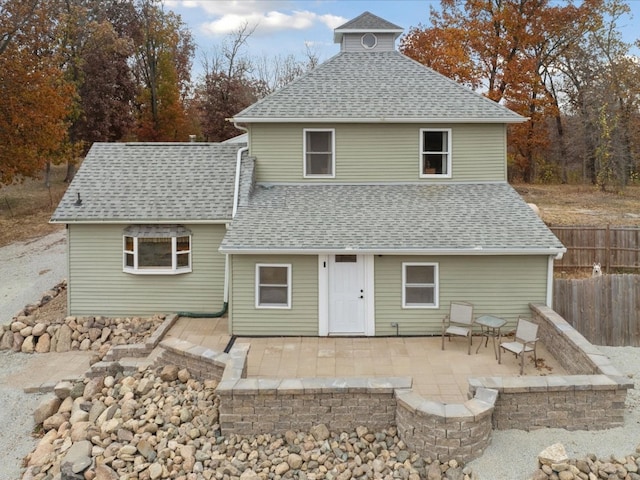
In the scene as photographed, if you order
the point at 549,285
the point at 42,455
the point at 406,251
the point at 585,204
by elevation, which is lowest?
the point at 42,455

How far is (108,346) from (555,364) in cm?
1042

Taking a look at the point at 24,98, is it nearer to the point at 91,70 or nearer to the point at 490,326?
→ the point at 91,70

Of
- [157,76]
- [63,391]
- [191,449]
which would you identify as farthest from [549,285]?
[157,76]

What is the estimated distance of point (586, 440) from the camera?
8.12 metres

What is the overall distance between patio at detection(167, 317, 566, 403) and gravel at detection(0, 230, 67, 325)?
7699 mm

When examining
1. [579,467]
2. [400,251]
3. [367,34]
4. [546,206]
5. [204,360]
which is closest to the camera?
[579,467]

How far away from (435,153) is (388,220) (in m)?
3.06

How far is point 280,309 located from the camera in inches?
487

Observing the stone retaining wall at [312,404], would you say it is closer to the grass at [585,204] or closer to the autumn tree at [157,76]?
the grass at [585,204]

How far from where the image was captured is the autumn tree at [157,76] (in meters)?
39.6

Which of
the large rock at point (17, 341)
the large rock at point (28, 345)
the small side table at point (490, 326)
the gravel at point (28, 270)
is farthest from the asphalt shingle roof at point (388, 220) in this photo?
the gravel at point (28, 270)

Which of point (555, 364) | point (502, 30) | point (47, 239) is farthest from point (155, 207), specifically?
point (502, 30)

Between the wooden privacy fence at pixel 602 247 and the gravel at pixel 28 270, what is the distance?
1772 cm

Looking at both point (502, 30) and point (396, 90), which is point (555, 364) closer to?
point (396, 90)
